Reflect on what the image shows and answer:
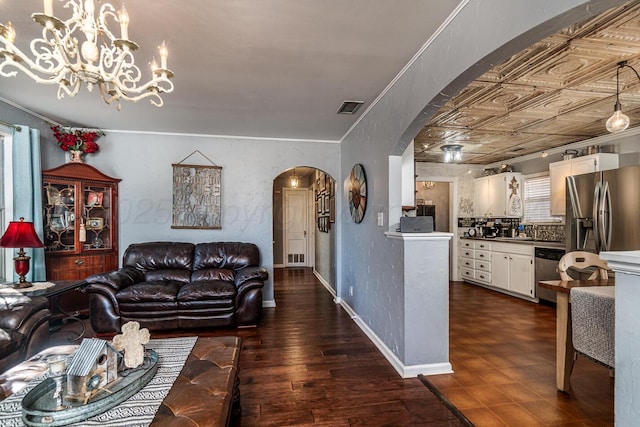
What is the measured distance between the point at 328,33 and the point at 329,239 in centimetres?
409

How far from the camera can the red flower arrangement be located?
4109 mm

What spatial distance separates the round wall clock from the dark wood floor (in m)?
1.35

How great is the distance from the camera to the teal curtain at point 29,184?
3.46 meters

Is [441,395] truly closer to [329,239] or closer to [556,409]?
[556,409]

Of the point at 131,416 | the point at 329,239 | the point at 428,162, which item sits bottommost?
the point at 131,416

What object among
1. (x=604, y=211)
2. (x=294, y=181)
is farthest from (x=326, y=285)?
(x=604, y=211)

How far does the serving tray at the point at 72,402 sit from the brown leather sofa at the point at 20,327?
0.99m

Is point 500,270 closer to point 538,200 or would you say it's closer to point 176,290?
point 538,200

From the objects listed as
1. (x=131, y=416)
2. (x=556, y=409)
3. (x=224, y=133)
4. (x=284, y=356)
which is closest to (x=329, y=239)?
(x=224, y=133)

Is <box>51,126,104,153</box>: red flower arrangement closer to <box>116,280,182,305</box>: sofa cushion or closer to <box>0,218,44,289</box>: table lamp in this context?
<box>0,218,44,289</box>: table lamp

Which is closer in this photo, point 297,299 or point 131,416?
point 131,416

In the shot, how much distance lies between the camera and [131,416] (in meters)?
1.30

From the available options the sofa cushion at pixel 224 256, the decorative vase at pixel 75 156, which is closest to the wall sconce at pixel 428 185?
the sofa cushion at pixel 224 256

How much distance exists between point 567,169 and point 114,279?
20.3 feet
